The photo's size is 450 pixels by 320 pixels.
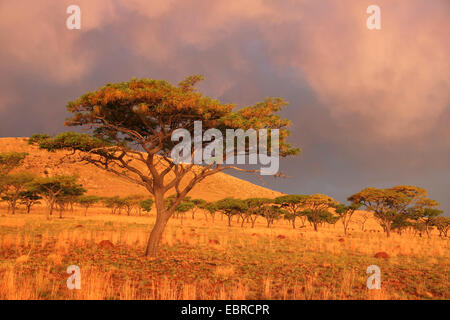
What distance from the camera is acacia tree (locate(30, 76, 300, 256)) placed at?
12.2 m

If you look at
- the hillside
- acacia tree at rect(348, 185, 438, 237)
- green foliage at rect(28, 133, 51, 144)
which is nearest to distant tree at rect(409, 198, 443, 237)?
acacia tree at rect(348, 185, 438, 237)

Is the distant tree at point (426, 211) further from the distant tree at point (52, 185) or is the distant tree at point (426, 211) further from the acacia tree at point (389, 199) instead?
the distant tree at point (52, 185)

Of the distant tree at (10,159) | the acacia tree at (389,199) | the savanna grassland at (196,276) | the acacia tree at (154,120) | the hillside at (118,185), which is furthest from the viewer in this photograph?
the hillside at (118,185)

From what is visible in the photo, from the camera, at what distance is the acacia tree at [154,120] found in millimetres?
12242

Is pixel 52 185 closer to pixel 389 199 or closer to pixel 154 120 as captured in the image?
pixel 154 120

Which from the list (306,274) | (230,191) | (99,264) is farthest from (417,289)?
(230,191)

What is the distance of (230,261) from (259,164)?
5347 mm

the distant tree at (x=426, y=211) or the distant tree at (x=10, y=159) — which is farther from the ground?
the distant tree at (x=10, y=159)

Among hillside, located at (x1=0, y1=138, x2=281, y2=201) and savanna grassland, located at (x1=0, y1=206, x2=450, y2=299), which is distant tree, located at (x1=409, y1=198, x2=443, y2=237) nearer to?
savanna grassland, located at (x1=0, y1=206, x2=450, y2=299)

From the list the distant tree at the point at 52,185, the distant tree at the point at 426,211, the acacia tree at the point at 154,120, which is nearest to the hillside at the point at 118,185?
the distant tree at the point at 52,185

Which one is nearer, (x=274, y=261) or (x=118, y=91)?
(x=118, y=91)

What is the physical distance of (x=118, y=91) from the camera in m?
11.7
